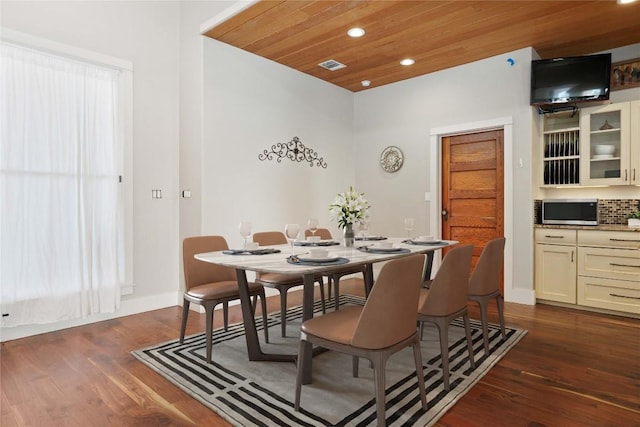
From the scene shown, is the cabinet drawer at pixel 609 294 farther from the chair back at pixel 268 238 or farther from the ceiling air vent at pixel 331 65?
the ceiling air vent at pixel 331 65

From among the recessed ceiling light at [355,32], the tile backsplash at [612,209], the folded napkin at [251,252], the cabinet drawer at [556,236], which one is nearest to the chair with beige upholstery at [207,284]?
the folded napkin at [251,252]

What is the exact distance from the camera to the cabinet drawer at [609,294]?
357 cm

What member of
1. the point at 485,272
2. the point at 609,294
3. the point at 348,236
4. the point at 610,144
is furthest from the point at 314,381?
the point at 610,144

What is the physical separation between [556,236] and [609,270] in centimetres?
55

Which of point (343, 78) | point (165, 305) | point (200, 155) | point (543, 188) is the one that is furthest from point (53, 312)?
point (543, 188)

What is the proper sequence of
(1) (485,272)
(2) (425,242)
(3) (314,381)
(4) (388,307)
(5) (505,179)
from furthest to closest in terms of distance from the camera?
(5) (505,179)
(2) (425,242)
(1) (485,272)
(3) (314,381)
(4) (388,307)

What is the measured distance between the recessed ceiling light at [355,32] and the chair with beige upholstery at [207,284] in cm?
239

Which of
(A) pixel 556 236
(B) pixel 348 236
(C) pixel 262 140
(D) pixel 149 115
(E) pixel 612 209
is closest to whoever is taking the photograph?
(B) pixel 348 236

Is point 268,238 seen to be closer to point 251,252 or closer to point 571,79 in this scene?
point 251,252

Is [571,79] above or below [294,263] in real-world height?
above

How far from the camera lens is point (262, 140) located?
175 inches

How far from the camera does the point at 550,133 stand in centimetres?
430

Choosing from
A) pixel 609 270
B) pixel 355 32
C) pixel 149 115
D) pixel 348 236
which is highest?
pixel 355 32

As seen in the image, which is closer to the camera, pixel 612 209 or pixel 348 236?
pixel 348 236
